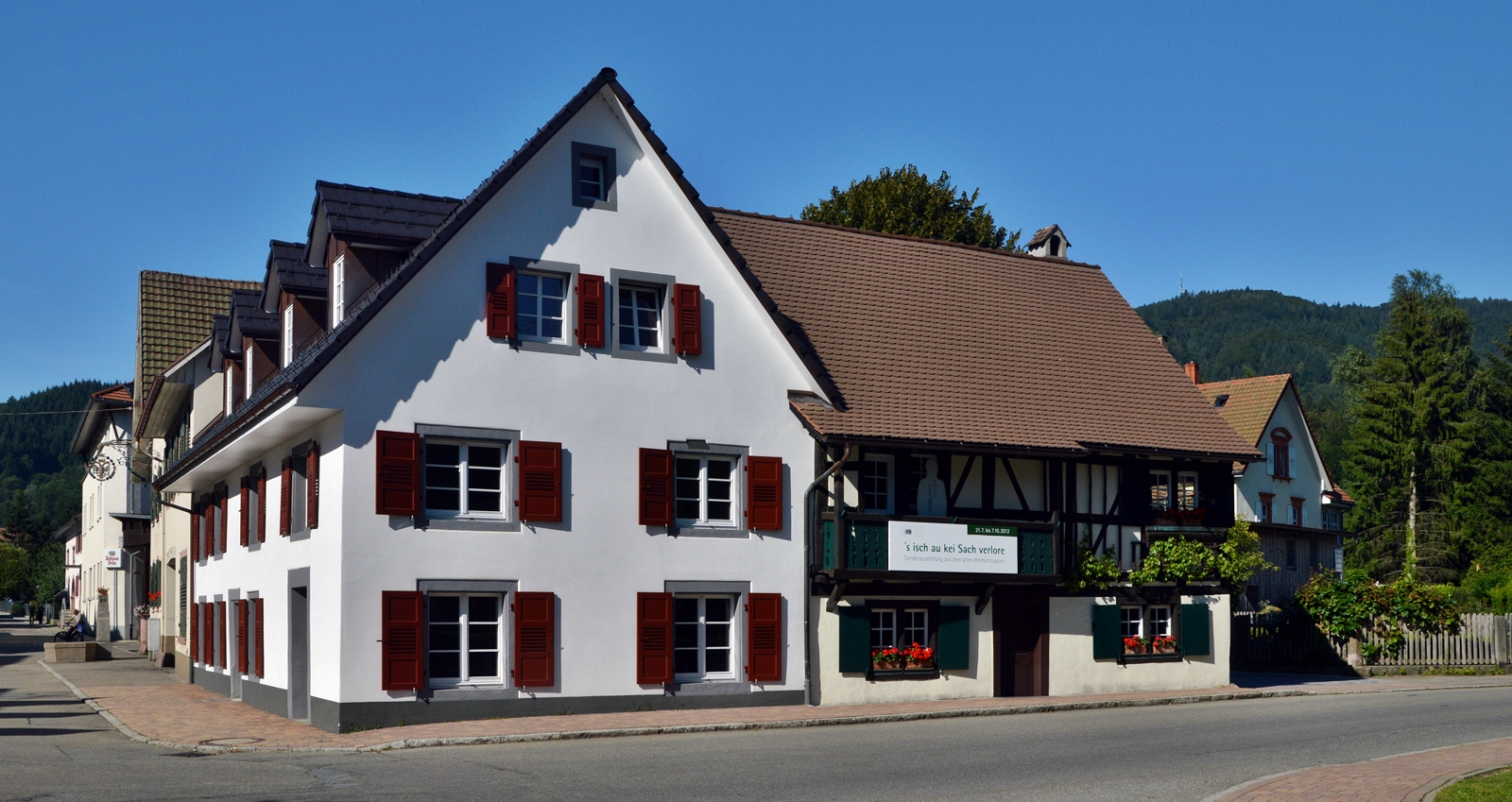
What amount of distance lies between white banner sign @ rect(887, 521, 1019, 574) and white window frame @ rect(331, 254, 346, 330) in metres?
9.55

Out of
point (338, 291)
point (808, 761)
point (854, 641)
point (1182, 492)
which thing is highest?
point (338, 291)

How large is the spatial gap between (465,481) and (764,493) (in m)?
5.00

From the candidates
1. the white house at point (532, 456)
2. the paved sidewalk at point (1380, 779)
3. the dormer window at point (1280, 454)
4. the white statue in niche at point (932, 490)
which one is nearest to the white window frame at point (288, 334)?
the white house at point (532, 456)

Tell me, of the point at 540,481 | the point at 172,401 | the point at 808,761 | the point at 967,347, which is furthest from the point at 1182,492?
the point at 172,401

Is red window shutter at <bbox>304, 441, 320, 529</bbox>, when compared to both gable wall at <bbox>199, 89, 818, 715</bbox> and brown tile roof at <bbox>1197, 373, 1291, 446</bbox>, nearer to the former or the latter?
gable wall at <bbox>199, 89, 818, 715</bbox>

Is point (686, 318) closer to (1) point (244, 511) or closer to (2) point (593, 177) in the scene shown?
(2) point (593, 177)

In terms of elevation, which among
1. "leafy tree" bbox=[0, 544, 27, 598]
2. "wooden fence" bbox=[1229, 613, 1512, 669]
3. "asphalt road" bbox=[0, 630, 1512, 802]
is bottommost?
"leafy tree" bbox=[0, 544, 27, 598]

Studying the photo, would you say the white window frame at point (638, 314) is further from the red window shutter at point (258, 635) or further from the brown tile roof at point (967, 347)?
the red window shutter at point (258, 635)

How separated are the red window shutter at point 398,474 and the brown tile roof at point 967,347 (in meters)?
6.64

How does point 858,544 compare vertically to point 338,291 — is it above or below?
below

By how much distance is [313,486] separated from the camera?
69.8ft

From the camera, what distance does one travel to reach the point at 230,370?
94.0ft

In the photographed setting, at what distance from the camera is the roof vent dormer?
3403 centimetres

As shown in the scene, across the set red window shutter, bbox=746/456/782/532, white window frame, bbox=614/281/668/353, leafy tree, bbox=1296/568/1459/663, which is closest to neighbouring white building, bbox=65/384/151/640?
white window frame, bbox=614/281/668/353
